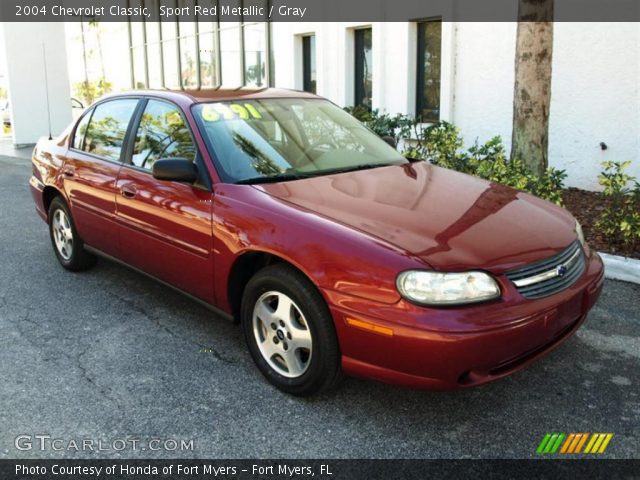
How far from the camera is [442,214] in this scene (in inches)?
127

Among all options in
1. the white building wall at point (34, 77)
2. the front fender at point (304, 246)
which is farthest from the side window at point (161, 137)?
the white building wall at point (34, 77)

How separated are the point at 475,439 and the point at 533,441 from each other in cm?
26

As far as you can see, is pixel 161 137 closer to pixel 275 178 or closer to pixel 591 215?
pixel 275 178

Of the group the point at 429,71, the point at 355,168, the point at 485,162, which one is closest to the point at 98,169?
the point at 355,168

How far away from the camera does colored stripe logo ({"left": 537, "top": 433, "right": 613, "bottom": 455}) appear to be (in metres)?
2.78

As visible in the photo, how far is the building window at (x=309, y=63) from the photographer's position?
41.1 ft

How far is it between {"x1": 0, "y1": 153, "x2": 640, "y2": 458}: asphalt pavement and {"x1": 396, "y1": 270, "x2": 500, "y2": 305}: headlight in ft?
2.27

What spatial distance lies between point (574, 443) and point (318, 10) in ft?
33.6

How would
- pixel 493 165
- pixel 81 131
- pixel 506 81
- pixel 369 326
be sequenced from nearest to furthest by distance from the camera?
pixel 369 326
pixel 81 131
pixel 493 165
pixel 506 81

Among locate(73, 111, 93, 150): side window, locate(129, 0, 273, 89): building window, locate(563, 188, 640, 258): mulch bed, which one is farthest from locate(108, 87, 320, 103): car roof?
locate(129, 0, 273, 89): building window

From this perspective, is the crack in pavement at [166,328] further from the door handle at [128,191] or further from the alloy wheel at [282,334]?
the door handle at [128,191]

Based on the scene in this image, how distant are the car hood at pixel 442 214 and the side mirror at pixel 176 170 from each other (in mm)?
438

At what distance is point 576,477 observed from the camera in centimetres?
260

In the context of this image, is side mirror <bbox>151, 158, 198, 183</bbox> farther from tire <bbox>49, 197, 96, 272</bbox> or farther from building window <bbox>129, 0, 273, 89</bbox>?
building window <bbox>129, 0, 273, 89</bbox>
